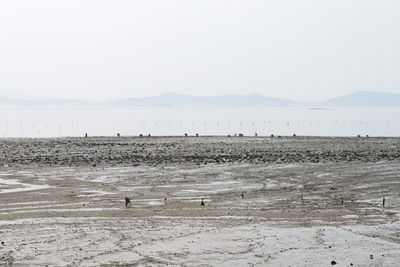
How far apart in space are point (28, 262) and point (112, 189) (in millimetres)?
15022

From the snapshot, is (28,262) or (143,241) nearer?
(28,262)

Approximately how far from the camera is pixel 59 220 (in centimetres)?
2331

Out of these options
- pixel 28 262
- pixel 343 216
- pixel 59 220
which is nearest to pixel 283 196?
pixel 343 216

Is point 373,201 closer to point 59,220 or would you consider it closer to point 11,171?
point 59,220

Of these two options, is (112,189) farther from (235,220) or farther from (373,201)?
(373,201)

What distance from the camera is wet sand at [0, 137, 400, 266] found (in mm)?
18266

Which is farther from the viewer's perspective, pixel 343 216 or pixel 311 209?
pixel 311 209

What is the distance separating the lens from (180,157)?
169ft

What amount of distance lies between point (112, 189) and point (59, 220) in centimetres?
899

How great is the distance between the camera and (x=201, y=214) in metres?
24.6

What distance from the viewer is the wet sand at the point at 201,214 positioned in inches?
719

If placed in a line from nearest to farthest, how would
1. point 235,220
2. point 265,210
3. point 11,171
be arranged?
1. point 235,220
2. point 265,210
3. point 11,171

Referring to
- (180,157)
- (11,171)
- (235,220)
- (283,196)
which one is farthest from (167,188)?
(180,157)

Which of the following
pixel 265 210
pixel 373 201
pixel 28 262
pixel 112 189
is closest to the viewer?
pixel 28 262
